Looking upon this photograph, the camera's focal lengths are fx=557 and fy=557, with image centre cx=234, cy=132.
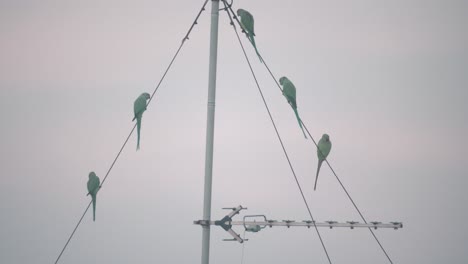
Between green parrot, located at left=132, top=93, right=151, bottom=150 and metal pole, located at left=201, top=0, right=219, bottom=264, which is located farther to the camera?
green parrot, located at left=132, top=93, right=151, bottom=150

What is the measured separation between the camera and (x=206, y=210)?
8.06 meters

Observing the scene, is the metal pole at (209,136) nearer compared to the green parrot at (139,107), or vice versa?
the metal pole at (209,136)

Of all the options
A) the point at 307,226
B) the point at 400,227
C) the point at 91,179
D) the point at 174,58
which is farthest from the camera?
the point at 91,179

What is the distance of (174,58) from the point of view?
9.74 m

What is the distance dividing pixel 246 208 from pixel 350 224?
1.57m

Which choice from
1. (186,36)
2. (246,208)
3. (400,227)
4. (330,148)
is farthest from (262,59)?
(330,148)

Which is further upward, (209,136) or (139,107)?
(139,107)

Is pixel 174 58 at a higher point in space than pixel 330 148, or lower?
higher

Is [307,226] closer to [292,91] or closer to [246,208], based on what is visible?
[246,208]

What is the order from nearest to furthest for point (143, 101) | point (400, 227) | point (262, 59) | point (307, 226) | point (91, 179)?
point (400, 227), point (307, 226), point (262, 59), point (143, 101), point (91, 179)

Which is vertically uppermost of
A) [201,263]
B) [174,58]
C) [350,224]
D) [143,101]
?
[174,58]

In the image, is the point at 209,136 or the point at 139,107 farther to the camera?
the point at 139,107

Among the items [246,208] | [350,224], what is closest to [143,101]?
[246,208]

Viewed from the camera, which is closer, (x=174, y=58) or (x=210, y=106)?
(x=210, y=106)
